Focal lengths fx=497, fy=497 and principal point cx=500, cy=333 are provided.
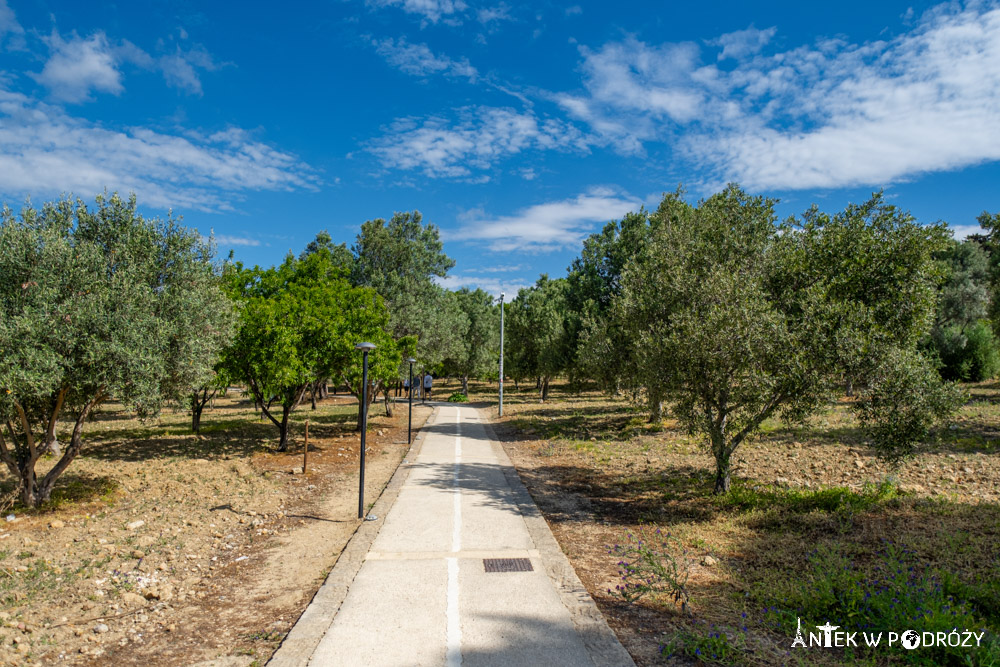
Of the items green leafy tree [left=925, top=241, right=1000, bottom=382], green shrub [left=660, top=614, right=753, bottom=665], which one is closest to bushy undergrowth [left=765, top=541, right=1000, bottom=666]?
green shrub [left=660, top=614, right=753, bottom=665]

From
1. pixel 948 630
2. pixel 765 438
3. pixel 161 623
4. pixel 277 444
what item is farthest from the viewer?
pixel 277 444

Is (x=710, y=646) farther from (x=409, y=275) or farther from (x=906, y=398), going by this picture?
(x=409, y=275)

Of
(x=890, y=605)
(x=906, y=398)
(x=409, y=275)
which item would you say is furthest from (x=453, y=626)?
(x=409, y=275)

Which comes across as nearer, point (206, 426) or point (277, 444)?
point (277, 444)

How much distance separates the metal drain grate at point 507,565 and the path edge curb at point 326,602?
1965 mm

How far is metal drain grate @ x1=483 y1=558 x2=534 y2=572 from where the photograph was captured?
747 centimetres

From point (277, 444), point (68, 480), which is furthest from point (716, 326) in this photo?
point (277, 444)

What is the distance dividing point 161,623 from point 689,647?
20.4 ft

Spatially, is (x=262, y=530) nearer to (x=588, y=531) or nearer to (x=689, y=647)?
(x=588, y=531)

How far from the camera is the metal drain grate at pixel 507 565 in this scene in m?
7.47

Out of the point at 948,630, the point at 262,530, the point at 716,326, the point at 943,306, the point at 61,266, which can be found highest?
the point at 943,306

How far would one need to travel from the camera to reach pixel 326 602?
6383 mm

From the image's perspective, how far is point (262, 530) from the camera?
31.8ft

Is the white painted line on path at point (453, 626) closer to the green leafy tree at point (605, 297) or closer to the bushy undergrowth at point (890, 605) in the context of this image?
the bushy undergrowth at point (890, 605)
